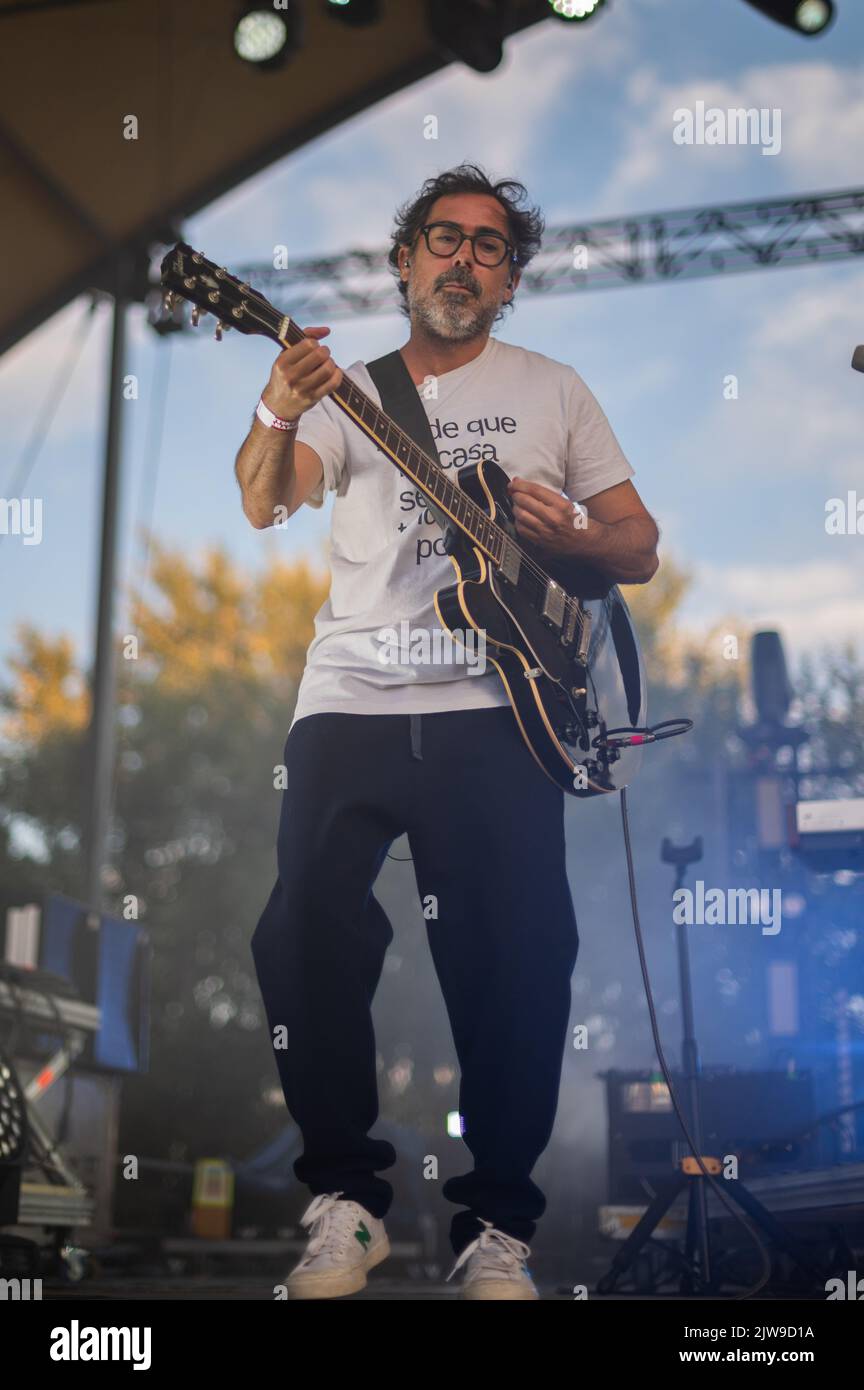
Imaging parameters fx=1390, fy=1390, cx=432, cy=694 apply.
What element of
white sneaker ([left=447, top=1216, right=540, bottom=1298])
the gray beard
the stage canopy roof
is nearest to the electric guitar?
the gray beard

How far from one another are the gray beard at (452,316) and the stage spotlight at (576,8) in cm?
219

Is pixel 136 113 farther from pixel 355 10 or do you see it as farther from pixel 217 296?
pixel 217 296

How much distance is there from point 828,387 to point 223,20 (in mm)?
8933

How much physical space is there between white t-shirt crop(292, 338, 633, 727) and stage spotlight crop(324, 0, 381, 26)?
102 inches

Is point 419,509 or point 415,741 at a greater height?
point 419,509

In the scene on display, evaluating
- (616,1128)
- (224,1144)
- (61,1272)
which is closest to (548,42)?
(224,1144)

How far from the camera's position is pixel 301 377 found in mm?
2148

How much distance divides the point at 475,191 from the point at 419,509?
64 cm

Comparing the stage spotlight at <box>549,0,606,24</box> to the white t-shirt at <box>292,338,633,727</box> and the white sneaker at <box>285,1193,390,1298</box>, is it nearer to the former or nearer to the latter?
the white t-shirt at <box>292,338,633,727</box>

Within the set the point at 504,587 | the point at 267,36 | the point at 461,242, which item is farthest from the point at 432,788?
the point at 267,36

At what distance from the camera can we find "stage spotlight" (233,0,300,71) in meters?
4.74

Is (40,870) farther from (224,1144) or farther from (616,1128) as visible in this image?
(616,1128)

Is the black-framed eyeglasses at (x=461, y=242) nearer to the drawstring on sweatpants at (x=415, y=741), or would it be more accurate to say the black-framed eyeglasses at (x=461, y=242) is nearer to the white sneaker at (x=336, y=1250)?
the drawstring on sweatpants at (x=415, y=741)

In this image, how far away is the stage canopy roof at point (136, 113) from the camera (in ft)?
18.3
